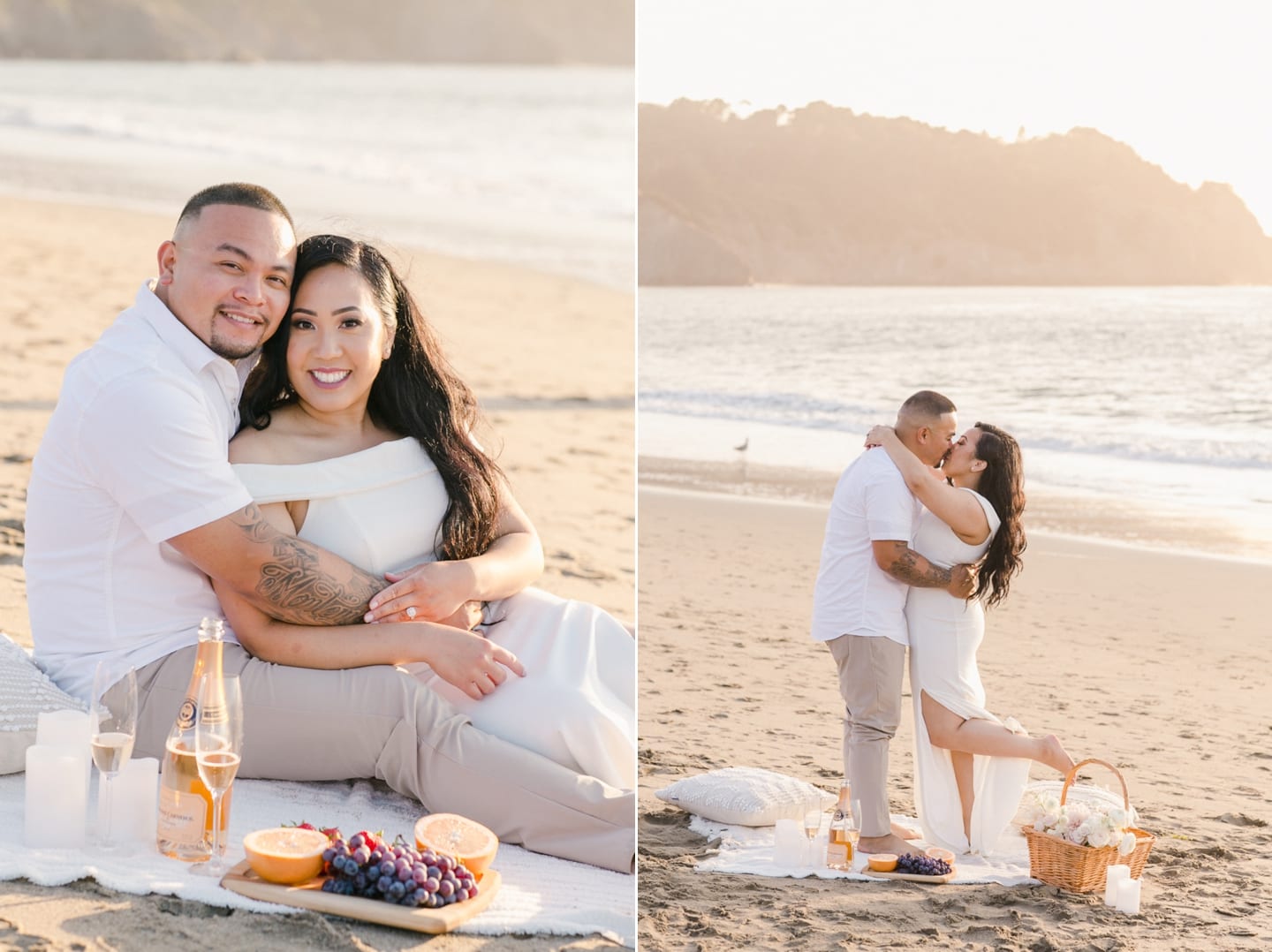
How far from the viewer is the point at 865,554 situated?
3.64 metres

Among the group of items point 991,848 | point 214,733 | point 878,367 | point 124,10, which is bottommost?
point 991,848

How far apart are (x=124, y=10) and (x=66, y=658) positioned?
188ft

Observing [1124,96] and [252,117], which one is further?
[252,117]

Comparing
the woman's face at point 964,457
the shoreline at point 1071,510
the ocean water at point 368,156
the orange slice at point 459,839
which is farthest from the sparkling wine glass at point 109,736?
the shoreline at point 1071,510

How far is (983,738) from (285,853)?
1.81 metres

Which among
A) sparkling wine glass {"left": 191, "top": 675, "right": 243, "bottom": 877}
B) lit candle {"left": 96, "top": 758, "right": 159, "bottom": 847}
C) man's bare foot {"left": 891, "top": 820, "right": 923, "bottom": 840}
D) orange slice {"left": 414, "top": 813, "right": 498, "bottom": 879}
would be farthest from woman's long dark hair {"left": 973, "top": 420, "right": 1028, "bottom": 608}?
lit candle {"left": 96, "top": 758, "right": 159, "bottom": 847}

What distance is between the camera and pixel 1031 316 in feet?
49.3

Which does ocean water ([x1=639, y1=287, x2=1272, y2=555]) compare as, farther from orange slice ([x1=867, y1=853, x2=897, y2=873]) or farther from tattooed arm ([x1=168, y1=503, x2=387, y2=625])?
tattooed arm ([x1=168, y1=503, x2=387, y2=625])

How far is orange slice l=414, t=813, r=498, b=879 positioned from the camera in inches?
106

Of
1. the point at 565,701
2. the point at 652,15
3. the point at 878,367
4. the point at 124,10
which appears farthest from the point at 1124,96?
the point at 124,10

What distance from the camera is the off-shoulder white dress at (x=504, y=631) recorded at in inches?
118

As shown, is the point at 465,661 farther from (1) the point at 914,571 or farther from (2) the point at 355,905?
(1) the point at 914,571

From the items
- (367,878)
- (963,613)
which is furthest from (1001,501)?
(367,878)

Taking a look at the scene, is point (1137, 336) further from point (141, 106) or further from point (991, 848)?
point (141, 106)
